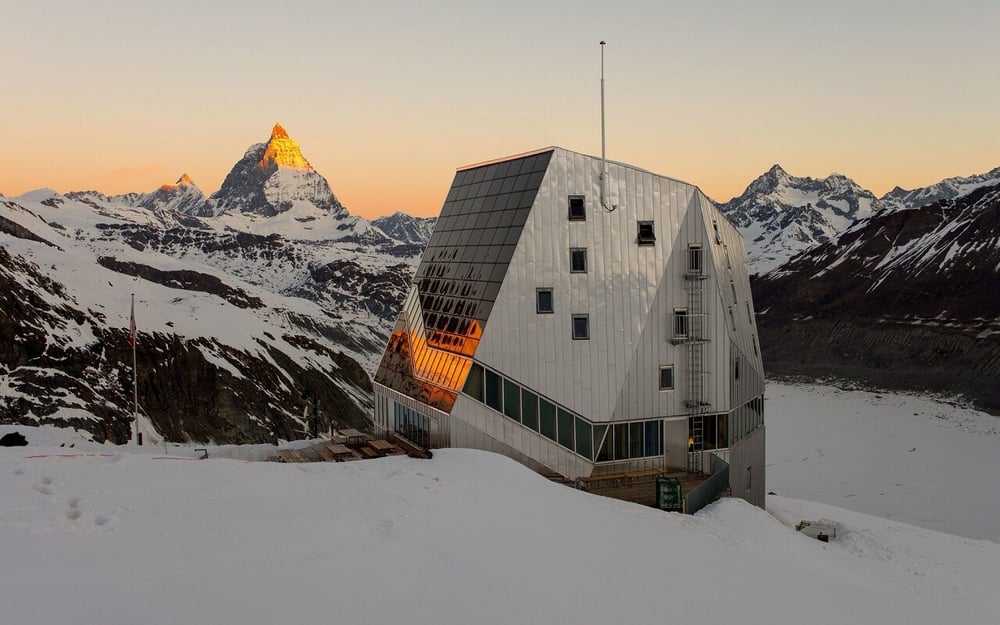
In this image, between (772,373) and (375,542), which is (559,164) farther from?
(772,373)

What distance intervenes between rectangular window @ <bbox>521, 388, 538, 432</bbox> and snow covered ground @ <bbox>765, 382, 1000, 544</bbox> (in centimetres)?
3652

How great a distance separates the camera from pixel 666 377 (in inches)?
1140

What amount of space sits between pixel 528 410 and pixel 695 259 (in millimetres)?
9979

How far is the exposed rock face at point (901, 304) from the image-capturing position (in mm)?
116562

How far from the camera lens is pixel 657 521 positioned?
61.6ft

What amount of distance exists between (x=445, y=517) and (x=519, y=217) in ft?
53.8

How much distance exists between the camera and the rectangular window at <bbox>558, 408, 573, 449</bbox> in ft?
91.2

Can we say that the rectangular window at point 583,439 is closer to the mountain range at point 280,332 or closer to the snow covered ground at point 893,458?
the snow covered ground at point 893,458

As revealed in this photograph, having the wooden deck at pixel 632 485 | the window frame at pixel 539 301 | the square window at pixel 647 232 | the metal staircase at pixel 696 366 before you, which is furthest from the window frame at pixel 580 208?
the wooden deck at pixel 632 485

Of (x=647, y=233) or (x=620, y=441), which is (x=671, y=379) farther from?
(x=647, y=233)

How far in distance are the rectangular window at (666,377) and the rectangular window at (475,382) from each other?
7.88 metres


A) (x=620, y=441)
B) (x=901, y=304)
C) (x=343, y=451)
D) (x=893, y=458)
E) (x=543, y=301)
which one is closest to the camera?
(x=343, y=451)

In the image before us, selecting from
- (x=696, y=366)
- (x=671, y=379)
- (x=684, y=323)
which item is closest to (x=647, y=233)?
(x=684, y=323)

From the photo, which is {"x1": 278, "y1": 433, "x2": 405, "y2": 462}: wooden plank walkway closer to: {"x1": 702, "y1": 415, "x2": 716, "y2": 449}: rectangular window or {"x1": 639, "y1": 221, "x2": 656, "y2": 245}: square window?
{"x1": 702, "y1": 415, "x2": 716, "y2": 449}: rectangular window
